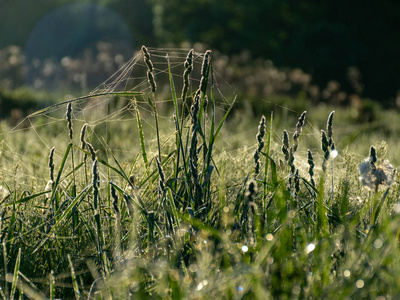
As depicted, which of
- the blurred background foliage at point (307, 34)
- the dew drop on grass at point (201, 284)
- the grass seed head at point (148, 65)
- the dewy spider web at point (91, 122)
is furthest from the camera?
the blurred background foliage at point (307, 34)

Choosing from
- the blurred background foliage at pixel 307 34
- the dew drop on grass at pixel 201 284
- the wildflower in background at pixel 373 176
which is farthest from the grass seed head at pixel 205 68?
the blurred background foliage at pixel 307 34

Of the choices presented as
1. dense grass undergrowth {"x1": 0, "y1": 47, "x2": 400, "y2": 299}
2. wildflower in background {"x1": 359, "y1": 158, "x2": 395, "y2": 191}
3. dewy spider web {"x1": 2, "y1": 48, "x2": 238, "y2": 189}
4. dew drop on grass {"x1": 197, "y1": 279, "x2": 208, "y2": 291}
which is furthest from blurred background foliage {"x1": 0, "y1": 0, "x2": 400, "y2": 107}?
dew drop on grass {"x1": 197, "y1": 279, "x2": 208, "y2": 291}

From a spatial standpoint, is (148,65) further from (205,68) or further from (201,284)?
(201,284)

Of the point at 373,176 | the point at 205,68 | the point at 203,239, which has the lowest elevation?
the point at 203,239

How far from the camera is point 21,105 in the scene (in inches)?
260

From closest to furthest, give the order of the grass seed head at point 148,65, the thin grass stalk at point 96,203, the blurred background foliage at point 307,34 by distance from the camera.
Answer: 1. the thin grass stalk at point 96,203
2. the grass seed head at point 148,65
3. the blurred background foliage at point 307,34

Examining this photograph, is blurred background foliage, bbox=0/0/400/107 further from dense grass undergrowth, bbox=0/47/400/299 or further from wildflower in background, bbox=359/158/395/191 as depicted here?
wildflower in background, bbox=359/158/395/191

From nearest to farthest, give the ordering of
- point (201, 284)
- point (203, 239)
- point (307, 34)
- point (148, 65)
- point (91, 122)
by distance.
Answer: point (201, 284), point (203, 239), point (148, 65), point (91, 122), point (307, 34)

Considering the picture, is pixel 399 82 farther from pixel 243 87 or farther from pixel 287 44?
pixel 243 87

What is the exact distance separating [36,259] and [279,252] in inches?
31.3

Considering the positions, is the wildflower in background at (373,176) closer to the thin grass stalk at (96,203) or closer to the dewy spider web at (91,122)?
the dewy spider web at (91,122)

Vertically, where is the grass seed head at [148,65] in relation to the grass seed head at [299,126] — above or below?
above

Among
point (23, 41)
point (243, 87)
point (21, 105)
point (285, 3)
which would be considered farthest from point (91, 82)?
point (23, 41)

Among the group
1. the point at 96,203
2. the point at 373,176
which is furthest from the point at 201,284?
the point at 373,176
